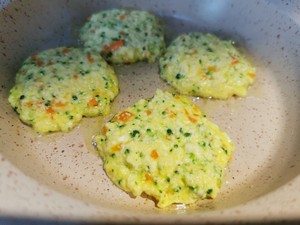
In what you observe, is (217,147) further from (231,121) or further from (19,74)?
(19,74)

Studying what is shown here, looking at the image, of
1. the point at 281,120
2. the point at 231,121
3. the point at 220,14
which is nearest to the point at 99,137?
the point at 231,121

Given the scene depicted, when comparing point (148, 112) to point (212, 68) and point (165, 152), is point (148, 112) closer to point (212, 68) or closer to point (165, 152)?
point (165, 152)

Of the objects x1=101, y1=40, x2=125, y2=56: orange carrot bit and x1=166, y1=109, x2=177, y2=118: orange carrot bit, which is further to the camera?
x1=101, y1=40, x2=125, y2=56: orange carrot bit

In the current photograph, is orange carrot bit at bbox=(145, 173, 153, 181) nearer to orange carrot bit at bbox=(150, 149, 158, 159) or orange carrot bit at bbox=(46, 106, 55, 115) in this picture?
orange carrot bit at bbox=(150, 149, 158, 159)

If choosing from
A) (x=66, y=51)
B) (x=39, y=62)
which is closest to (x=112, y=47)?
(x=66, y=51)

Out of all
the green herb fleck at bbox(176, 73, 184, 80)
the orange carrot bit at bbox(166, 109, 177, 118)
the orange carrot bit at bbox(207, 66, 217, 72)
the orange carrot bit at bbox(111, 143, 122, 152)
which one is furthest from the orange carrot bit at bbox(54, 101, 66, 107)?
the orange carrot bit at bbox(207, 66, 217, 72)

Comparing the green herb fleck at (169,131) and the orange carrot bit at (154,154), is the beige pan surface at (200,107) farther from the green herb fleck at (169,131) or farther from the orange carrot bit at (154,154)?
the green herb fleck at (169,131)
